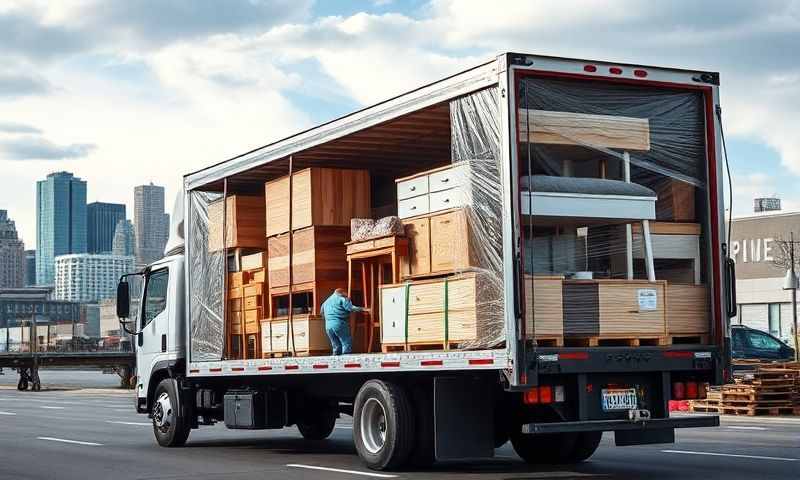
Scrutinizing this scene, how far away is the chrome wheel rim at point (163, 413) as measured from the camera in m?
17.5

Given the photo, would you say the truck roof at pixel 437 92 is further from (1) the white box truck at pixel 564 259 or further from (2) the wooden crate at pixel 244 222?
(2) the wooden crate at pixel 244 222

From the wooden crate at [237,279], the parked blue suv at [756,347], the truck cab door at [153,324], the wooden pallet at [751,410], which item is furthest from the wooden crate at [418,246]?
the parked blue suv at [756,347]

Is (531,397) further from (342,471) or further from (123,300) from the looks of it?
(123,300)

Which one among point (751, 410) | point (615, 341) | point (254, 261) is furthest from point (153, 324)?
point (751, 410)

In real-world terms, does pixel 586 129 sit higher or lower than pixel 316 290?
higher

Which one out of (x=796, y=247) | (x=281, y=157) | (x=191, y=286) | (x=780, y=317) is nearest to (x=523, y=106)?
(x=281, y=157)

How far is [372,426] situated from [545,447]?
2238 millimetres

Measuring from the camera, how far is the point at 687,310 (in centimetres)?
1242

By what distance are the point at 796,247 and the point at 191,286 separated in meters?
43.5

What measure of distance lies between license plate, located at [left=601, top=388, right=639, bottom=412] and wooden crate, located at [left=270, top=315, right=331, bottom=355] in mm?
3889

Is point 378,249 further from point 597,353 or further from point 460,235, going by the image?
point 597,353

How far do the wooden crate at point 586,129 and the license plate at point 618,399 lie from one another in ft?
7.55

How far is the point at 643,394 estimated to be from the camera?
39.7 ft

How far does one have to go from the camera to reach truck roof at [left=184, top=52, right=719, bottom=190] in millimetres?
11516
